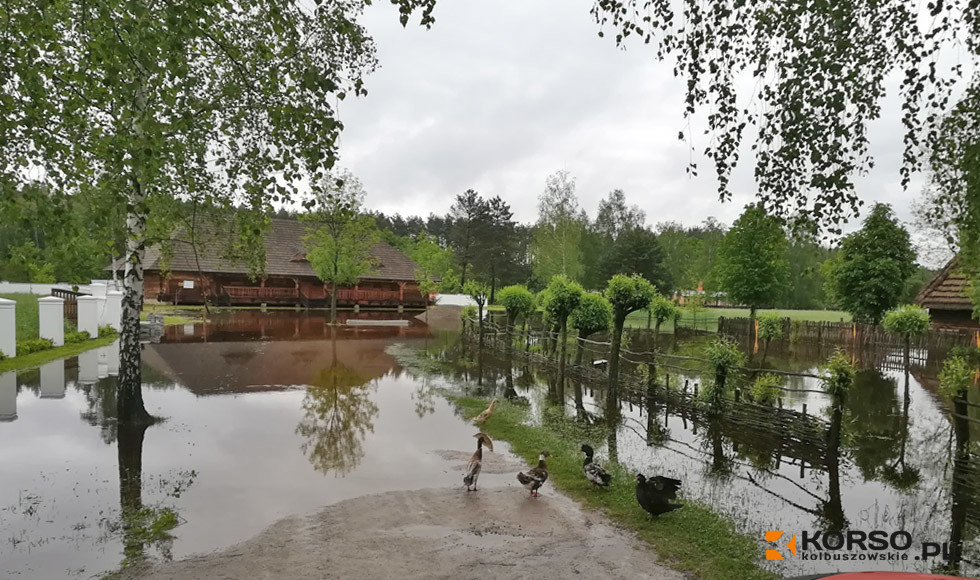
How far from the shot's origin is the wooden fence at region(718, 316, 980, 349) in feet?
75.6

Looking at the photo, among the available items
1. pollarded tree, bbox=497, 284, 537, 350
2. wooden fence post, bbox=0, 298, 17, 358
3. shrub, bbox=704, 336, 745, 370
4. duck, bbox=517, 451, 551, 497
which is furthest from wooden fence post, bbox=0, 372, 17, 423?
pollarded tree, bbox=497, 284, 537, 350

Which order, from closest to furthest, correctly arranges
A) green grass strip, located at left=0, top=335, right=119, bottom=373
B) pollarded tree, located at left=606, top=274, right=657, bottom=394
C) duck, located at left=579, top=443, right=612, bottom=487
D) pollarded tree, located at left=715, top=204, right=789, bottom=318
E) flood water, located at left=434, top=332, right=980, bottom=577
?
flood water, located at left=434, top=332, right=980, bottom=577
duck, located at left=579, top=443, right=612, bottom=487
pollarded tree, located at left=606, top=274, right=657, bottom=394
green grass strip, located at left=0, top=335, right=119, bottom=373
pollarded tree, located at left=715, top=204, right=789, bottom=318

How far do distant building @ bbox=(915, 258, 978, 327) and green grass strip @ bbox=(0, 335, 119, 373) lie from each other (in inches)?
1418

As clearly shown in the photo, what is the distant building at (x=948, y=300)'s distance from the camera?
981 inches

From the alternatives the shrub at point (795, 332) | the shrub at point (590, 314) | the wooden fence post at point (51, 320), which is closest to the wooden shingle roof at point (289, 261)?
the wooden fence post at point (51, 320)

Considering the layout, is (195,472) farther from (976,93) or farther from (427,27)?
(976,93)

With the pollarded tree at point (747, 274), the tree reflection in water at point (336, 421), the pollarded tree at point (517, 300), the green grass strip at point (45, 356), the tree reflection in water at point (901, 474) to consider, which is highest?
the pollarded tree at point (747, 274)

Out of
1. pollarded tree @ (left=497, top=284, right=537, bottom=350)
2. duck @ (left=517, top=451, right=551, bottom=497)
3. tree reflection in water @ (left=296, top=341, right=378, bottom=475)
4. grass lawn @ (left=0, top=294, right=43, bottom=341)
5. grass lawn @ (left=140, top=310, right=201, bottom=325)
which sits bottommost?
tree reflection in water @ (left=296, top=341, right=378, bottom=475)

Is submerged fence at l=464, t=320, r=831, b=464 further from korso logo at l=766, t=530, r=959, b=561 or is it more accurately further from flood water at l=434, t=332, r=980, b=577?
korso logo at l=766, t=530, r=959, b=561

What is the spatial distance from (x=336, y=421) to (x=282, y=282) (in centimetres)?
3592

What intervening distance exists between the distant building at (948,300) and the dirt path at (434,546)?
2712 centimetres

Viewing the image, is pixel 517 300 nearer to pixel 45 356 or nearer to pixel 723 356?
pixel 723 356

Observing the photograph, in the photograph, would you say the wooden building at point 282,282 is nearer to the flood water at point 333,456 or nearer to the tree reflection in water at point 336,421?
the flood water at point 333,456

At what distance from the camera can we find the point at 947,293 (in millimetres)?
25828
